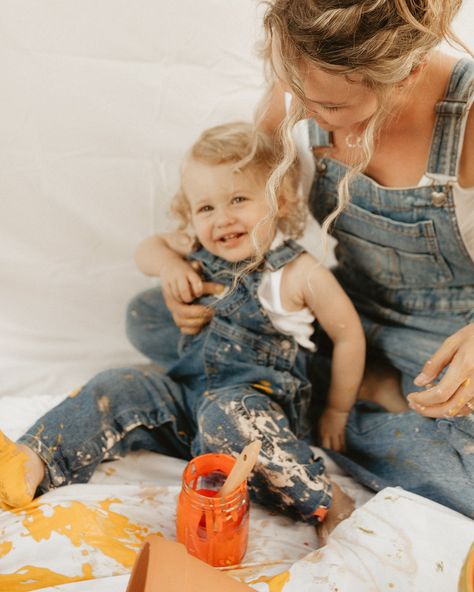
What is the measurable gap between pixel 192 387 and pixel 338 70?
21.9 inches

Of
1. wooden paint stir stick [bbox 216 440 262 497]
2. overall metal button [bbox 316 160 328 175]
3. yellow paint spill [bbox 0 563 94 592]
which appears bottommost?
yellow paint spill [bbox 0 563 94 592]

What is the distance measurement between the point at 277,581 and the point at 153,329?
0.60m

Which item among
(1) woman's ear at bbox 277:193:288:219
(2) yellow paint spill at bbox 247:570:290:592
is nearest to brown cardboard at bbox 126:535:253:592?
(2) yellow paint spill at bbox 247:570:290:592

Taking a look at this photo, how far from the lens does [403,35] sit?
72 cm

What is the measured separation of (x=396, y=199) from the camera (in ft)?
3.12

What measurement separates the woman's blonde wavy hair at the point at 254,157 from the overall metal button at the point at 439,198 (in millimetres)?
204

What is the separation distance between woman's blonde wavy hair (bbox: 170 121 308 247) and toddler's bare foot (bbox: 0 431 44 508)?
1.38ft

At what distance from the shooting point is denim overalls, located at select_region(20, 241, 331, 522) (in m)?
0.91

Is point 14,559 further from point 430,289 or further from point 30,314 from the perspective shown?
point 430,289

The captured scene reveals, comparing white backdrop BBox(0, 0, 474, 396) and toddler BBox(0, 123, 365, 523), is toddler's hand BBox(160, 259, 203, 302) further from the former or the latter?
white backdrop BBox(0, 0, 474, 396)

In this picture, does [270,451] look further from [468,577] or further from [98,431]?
[468,577]

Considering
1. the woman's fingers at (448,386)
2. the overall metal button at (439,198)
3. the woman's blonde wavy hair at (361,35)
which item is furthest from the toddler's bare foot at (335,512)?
the woman's blonde wavy hair at (361,35)

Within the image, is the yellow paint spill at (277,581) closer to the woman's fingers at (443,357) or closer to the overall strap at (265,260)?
the woman's fingers at (443,357)

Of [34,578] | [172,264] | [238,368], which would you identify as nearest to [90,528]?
[34,578]
